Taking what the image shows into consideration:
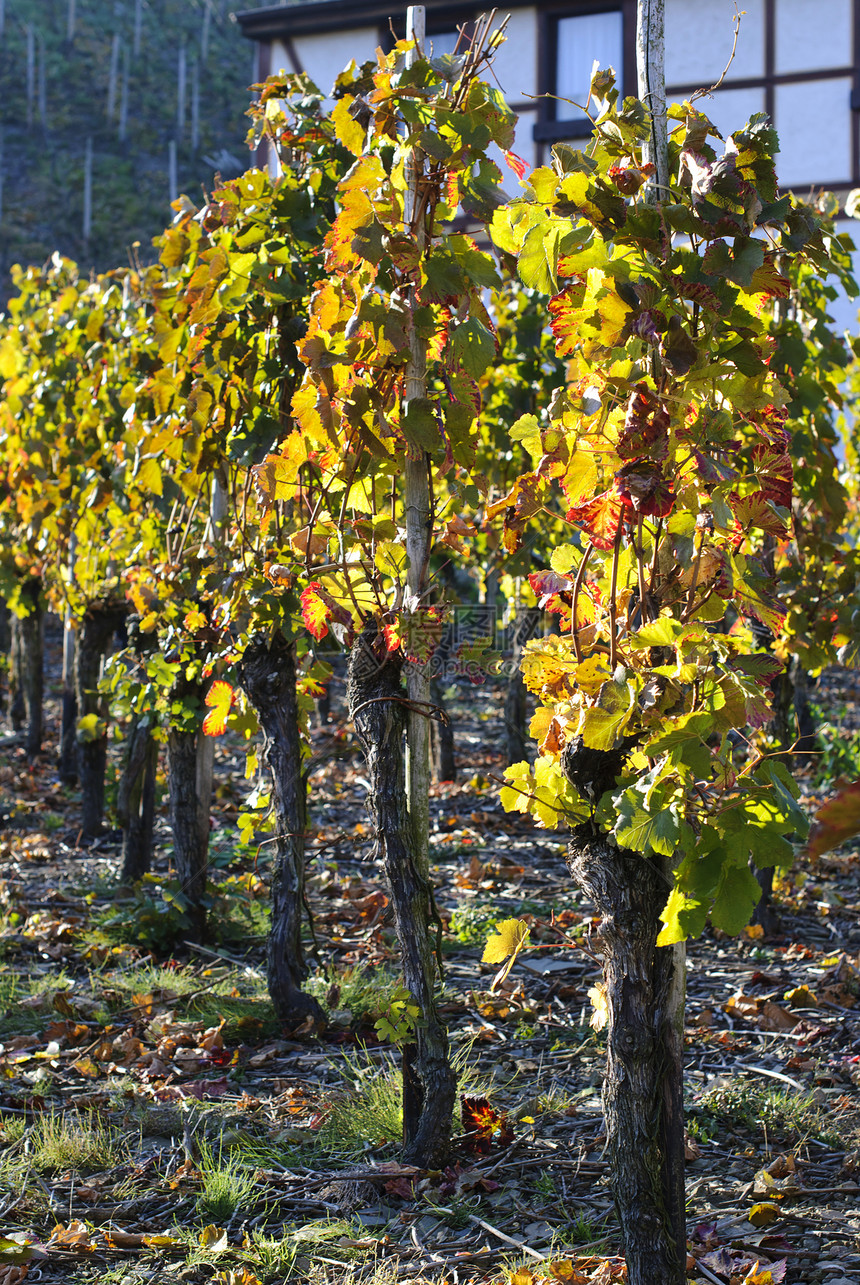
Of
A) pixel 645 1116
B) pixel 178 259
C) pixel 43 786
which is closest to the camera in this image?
pixel 645 1116

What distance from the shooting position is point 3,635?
10.9m

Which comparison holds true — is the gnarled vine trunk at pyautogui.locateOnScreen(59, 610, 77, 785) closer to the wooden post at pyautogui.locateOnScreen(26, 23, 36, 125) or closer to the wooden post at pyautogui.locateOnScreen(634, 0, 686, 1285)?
the wooden post at pyautogui.locateOnScreen(634, 0, 686, 1285)

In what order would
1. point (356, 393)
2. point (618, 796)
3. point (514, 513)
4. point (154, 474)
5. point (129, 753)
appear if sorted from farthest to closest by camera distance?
point (129, 753)
point (154, 474)
point (356, 393)
point (514, 513)
point (618, 796)

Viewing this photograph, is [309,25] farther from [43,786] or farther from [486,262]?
[486,262]

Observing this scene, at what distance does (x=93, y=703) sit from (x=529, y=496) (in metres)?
4.68

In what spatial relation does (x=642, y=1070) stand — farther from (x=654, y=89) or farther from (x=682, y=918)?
(x=654, y=89)

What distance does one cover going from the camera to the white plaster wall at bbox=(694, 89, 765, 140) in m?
9.74

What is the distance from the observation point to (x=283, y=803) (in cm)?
334

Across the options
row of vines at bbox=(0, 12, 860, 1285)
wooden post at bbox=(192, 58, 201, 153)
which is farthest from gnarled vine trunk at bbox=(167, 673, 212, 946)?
wooden post at bbox=(192, 58, 201, 153)

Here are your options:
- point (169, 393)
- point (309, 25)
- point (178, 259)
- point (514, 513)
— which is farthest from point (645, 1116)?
point (309, 25)

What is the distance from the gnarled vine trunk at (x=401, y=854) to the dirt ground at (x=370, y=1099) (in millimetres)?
192

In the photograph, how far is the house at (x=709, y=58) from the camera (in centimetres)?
966

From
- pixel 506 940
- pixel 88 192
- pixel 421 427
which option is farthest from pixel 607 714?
pixel 88 192

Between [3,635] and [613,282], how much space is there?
10362 millimetres
